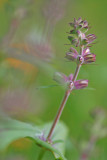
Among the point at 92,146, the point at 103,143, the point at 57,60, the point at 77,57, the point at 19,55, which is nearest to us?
the point at 77,57

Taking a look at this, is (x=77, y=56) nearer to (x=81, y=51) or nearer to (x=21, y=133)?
(x=81, y=51)

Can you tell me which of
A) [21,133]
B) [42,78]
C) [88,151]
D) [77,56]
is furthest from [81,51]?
[42,78]

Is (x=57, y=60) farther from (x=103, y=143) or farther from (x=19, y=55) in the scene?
(x=103, y=143)

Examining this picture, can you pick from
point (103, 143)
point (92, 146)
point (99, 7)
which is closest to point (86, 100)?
point (103, 143)

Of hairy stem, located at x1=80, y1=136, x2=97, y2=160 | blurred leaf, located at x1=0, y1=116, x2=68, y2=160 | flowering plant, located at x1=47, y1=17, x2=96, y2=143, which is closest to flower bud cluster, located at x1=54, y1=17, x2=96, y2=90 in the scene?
flowering plant, located at x1=47, y1=17, x2=96, y2=143

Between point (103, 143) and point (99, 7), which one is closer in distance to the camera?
point (103, 143)

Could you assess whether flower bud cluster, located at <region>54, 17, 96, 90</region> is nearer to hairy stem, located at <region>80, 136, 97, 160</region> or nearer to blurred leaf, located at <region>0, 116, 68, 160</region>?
blurred leaf, located at <region>0, 116, 68, 160</region>

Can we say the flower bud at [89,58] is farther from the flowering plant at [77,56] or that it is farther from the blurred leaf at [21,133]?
the blurred leaf at [21,133]

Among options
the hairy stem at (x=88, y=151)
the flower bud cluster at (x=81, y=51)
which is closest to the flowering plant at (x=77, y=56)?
the flower bud cluster at (x=81, y=51)
